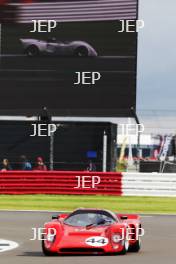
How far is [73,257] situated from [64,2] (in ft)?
56.1

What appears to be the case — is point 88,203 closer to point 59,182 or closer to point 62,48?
point 59,182

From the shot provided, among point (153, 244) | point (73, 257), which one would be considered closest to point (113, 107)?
point (153, 244)

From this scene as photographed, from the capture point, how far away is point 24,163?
29.1 meters

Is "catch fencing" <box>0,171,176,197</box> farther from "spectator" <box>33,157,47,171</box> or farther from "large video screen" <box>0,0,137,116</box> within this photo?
"large video screen" <box>0,0,137,116</box>

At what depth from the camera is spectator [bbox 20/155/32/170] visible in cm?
2846

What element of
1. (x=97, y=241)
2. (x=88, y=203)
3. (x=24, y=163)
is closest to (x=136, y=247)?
(x=97, y=241)

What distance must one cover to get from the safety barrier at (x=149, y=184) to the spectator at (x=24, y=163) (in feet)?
14.7

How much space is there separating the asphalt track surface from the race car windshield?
622 millimetres

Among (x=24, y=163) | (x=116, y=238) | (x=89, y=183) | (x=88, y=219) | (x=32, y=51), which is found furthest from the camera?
(x=24, y=163)

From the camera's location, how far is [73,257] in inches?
464

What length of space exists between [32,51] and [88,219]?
16196 mm

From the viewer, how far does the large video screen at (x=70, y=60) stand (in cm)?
2736

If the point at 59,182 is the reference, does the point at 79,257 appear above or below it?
above

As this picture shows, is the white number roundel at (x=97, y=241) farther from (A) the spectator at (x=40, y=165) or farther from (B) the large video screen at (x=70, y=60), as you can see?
(A) the spectator at (x=40, y=165)
